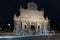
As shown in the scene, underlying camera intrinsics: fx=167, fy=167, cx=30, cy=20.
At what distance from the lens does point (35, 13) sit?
127ft

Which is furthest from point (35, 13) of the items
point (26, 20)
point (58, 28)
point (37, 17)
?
point (58, 28)

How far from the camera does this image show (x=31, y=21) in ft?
122

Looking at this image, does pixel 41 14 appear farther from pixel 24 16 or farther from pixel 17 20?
pixel 17 20

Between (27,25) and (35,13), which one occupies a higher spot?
(35,13)

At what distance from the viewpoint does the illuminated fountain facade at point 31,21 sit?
117 feet

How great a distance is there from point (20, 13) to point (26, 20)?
2167mm

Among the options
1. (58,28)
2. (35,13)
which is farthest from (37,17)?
(58,28)

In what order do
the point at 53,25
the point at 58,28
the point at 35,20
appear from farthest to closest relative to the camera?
the point at 53,25 < the point at 58,28 < the point at 35,20

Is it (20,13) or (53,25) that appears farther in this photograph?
(53,25)

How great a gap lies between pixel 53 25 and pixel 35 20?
8.08 meters

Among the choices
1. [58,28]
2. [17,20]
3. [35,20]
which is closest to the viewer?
[17,20]

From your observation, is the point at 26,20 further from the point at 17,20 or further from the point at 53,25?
the point at 53,25

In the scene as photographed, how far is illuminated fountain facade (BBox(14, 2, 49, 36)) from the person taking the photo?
3556 centimetres

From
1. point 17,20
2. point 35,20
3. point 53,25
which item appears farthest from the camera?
point 53,25
